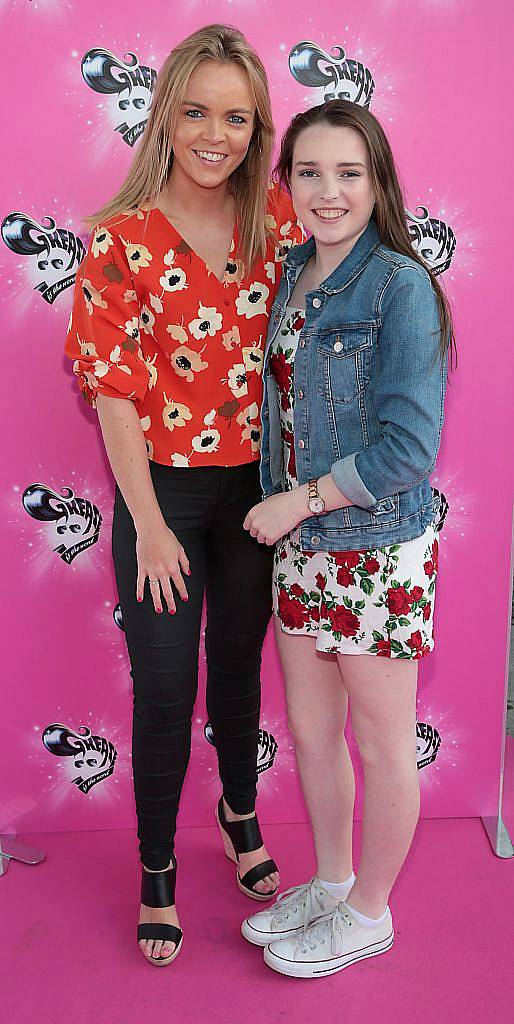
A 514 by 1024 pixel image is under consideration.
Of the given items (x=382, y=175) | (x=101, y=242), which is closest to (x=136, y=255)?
(x=101, y=242)

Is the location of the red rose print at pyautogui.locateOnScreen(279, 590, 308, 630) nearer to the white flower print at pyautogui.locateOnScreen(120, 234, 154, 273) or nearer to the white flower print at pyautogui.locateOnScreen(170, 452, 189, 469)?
the white flower print at pyautogui.locateOnScreen(170, 452, 189, 469)

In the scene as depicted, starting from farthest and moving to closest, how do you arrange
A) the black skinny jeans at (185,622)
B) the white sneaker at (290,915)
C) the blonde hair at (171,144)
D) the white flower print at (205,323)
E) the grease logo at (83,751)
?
the grease logo at (83,751), the white sneaker at (290,915), the black skinny jeans at (185,622), the white flower print at (205,323), the blonde hair at (171,144)

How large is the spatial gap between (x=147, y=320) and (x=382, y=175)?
427 millimetres

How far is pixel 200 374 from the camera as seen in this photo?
1563mm

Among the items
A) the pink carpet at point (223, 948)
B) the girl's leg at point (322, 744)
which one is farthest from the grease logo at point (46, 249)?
the pink carpet at point (223, 948)

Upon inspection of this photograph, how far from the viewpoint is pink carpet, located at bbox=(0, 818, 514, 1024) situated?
1.67 meters

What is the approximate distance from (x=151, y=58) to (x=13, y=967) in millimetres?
1722

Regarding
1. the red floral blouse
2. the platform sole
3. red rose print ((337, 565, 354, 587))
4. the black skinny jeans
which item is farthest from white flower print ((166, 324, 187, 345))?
the platform sole

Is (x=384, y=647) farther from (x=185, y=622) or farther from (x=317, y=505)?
(x=185, y=622)

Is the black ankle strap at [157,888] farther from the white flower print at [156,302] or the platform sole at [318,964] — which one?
the white flower print at [156,302]

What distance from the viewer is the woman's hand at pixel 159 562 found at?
1588 mm

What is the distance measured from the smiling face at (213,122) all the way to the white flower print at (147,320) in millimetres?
214

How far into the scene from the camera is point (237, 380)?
1.58 metres

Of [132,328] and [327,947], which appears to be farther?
[327,947]
